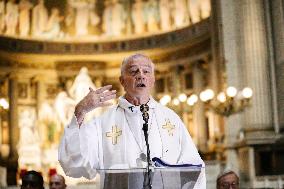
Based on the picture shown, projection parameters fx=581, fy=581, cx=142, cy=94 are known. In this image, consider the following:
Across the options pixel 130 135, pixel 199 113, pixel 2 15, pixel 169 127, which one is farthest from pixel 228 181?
pixel 2 15

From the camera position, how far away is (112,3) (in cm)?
2673

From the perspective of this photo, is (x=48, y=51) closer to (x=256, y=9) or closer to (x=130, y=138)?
(x=256, y=9)

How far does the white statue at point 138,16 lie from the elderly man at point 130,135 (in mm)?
22534

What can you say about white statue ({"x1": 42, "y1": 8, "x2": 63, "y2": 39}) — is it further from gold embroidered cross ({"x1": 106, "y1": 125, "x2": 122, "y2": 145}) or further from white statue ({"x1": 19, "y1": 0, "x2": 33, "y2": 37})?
gold embroidered cross ({"x1": 106, "y1": 125, "x2": 122, "y2": 145})

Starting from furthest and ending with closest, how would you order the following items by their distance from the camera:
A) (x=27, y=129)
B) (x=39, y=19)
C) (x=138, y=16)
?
(x=138, y=16)
(x=39, y=19)
(x=27, y=129)

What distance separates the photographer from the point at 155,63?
2534cm

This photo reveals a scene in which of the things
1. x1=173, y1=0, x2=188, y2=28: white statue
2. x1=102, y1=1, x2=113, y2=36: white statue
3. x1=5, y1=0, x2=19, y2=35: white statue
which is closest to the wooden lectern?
x1=173, y1=0, x2=188, y2=28: white statue

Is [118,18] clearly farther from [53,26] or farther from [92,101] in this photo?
[92,101]

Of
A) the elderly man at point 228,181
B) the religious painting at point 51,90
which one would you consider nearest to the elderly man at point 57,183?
the elderly man at point 228,181

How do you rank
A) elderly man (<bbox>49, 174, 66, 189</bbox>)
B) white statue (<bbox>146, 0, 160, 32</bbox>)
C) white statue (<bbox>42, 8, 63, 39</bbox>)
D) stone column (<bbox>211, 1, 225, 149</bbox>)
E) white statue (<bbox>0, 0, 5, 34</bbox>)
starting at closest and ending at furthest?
elderly man (<bbox>49, 174, 66, 189</bbox>) < stone column (<bbox>211, 1, 225, 149</bbox>) < white statue (<bbox>0, 0, 5, 34</bbox>) < white statue (<bbox>146, 0, 160, 32</bbox>) < white statue (<bbox>42, 8, 63, 39</bbox>)

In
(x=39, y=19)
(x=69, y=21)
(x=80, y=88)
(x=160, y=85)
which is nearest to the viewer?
(x=80, y=88)

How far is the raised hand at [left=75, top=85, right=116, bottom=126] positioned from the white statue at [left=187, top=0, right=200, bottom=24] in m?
21.0

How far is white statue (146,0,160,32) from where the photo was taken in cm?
2577

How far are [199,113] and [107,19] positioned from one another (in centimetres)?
651
